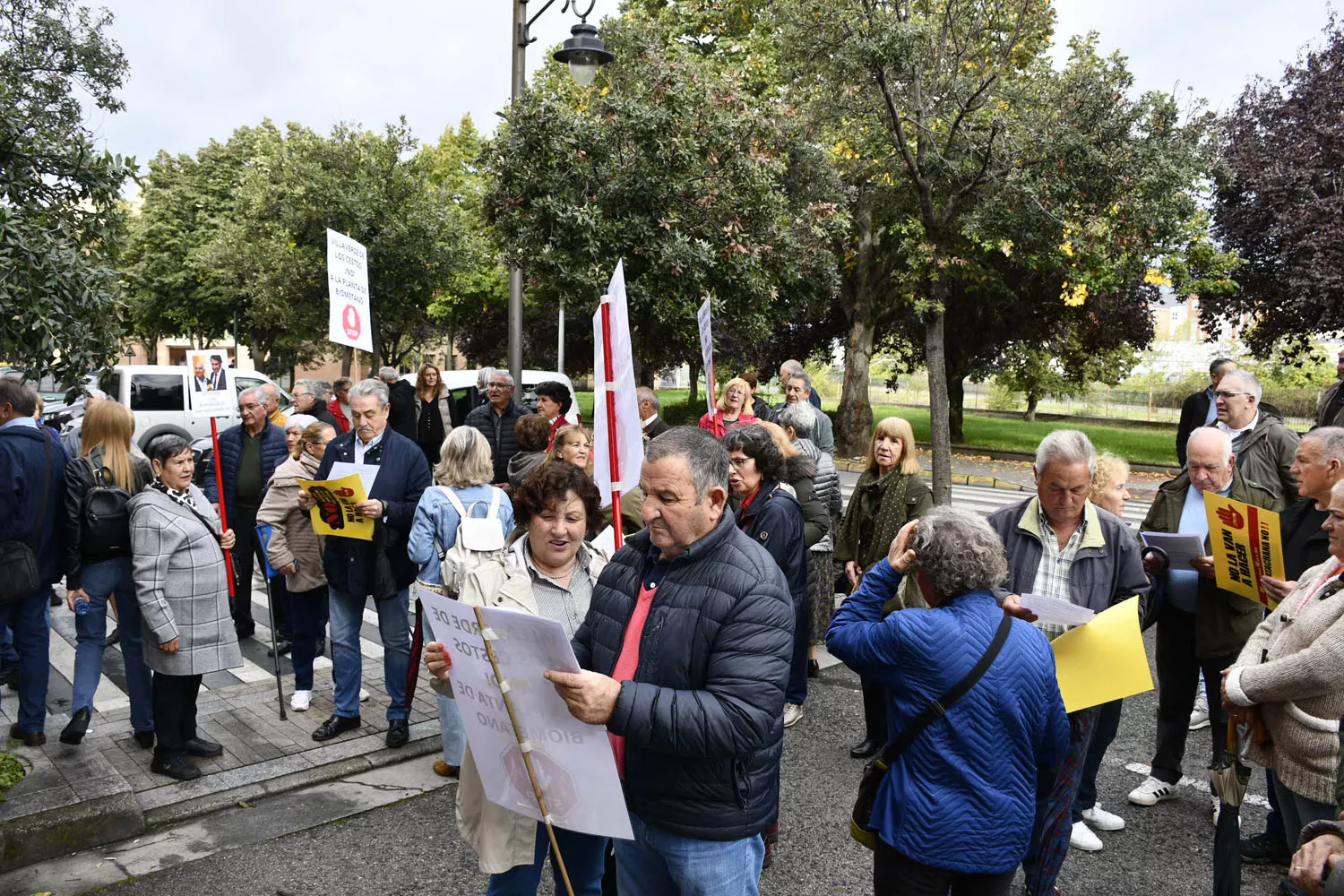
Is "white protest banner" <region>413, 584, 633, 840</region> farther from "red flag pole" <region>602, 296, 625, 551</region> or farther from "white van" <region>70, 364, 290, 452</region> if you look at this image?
"white van" <region>70, 364, 290, 452</region>

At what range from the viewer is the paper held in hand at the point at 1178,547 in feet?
15.1

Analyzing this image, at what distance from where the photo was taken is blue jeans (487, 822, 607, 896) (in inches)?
121

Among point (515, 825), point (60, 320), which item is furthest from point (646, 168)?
point (515, 825)

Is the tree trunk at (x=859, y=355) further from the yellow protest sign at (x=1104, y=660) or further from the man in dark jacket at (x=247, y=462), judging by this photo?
the yellow protest sign at (x=1104, y=660)

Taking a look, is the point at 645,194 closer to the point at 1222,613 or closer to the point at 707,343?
the point at 707,343

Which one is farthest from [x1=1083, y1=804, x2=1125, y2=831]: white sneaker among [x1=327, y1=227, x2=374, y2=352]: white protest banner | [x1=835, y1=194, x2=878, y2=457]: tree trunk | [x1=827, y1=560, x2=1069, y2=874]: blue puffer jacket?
[x1=835, y1=194, x2=878, y2=457]: tree trunk

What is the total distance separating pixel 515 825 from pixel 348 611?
278cm

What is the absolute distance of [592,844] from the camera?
308 centimetres

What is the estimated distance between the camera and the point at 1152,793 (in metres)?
4.98

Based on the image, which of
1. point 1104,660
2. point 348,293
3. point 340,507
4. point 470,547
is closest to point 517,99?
point 348,293

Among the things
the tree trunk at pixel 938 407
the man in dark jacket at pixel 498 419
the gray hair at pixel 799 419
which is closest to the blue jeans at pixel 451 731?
the gray hair at pixel 799 419

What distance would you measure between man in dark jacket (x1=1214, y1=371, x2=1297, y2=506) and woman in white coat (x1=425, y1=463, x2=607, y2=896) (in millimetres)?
4024

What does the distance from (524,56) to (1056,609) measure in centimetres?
931

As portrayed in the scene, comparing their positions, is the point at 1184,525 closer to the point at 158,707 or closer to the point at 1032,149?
the point at 158,707
